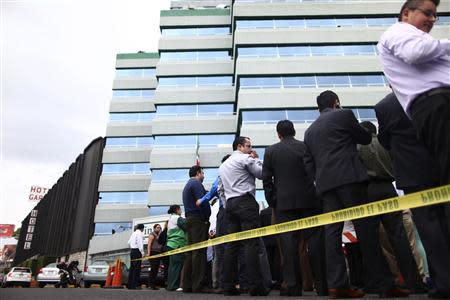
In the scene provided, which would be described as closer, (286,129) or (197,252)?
(286,129)

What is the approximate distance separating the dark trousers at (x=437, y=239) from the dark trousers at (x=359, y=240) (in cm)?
54

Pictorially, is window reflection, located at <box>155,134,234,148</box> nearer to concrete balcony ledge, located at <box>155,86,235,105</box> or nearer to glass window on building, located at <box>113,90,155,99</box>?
concrete balcony ledge, located at <box>155,86,235,105</box>

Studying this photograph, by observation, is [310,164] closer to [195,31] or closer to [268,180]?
[268,180]

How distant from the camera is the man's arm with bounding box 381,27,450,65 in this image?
103 inches

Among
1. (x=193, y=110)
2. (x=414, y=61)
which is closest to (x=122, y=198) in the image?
(x=193, y=110)

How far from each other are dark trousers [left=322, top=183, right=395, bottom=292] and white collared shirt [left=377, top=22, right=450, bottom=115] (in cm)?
98

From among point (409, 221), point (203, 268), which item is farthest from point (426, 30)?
point (203, 268)

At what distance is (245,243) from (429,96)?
2.71 m

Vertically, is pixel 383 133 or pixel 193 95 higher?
pixel 193 95

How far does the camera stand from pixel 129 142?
1772 inches

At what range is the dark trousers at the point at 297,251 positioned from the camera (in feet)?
13.2

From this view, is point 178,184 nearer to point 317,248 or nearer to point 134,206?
point 134,206

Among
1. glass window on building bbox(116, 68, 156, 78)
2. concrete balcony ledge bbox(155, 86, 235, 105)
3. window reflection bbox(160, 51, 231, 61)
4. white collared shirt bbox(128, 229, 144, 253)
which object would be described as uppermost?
glass window on building bbox(116, 68, 156, 78)

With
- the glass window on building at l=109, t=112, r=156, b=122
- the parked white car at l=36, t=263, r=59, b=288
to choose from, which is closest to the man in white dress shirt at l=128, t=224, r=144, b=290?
the parked white car at l=36, t=263, r=59, b=288
